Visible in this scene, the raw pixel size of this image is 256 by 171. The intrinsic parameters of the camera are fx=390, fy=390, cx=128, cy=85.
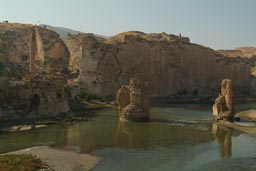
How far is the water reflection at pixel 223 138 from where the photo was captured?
41969 mm

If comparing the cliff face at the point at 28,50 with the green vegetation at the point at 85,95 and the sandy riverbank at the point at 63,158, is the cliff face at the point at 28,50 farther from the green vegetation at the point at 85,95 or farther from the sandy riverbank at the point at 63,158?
the sandy riverbank at the point at 63,158

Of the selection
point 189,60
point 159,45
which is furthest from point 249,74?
point 159,45

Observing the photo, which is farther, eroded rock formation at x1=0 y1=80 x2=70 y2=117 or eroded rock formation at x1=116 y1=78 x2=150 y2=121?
eroded rock formation at x1=0 y1=80 x2=70 y2=117

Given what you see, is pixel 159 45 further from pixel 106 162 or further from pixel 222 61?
pixel 106 162

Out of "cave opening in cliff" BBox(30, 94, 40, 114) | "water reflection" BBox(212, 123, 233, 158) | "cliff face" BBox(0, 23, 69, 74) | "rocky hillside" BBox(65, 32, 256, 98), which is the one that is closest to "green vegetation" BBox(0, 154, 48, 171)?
"water reflection" BBox(212, 123, 233, 158)

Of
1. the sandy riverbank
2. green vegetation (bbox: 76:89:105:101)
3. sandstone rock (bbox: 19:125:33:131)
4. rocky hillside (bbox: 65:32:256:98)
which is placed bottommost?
the sandy riverbank

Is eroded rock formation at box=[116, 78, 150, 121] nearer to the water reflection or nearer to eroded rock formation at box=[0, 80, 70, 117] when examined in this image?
the water reflection

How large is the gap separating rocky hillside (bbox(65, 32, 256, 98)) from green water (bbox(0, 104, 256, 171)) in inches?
1644

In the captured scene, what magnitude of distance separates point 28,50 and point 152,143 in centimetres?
7316

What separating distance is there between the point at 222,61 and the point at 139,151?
3874 inches

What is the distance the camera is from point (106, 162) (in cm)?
3653

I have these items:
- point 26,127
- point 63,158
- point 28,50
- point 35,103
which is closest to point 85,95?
point 35,103

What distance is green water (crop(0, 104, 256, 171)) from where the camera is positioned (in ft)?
119

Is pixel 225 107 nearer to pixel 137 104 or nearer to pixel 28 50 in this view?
pixel 137 104
